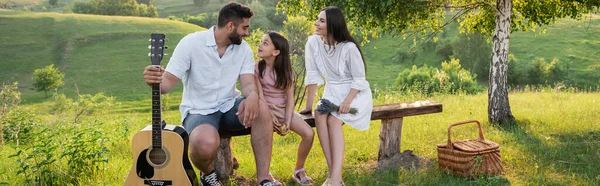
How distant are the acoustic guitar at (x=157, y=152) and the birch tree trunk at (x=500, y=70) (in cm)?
552

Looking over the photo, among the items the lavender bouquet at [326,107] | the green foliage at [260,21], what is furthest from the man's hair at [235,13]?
the green foliage at [260,21]

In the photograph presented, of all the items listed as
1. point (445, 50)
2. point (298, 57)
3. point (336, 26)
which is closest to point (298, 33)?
point (298, 57)

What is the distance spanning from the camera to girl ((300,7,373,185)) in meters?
5.18

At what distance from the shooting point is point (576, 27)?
46.9 m

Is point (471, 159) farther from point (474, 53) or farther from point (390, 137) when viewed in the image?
point (474, 53)

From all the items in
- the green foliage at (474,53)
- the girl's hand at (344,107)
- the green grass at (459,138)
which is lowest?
the green foliage at (474,53)

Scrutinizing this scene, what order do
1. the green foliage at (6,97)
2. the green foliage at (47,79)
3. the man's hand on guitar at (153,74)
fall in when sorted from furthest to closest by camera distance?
the green foliage at (47,79), the green foliage at (6,97), the man's hand on guitar at (153,74)

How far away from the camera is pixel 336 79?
5.45 m

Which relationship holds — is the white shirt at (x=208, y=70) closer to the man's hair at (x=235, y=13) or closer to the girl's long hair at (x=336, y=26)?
the man's hair at (x=235, y=13)

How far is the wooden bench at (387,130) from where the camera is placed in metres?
5.42

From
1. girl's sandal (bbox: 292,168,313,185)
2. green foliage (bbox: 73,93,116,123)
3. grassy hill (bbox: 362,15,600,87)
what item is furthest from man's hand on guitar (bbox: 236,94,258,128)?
grassy hill (bbox: 362,15,600,87)

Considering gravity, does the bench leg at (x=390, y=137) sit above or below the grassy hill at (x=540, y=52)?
above

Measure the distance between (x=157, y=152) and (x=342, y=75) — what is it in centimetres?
188

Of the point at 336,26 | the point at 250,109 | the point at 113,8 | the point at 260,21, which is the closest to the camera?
the point at 250,109
